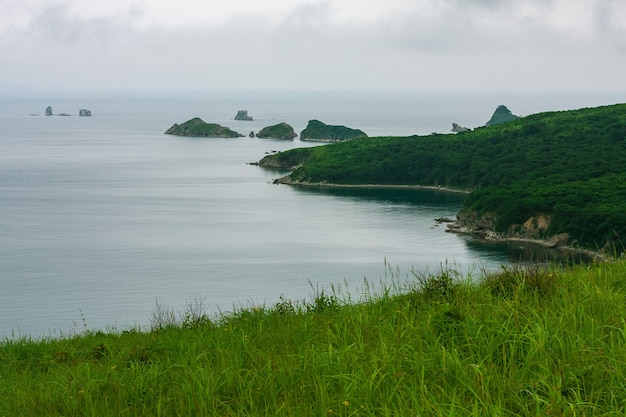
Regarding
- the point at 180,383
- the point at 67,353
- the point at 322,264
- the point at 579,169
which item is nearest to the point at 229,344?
the point at 180,383

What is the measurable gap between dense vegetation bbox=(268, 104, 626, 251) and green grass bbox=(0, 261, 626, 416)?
88160 mm

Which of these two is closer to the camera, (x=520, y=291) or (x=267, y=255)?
(x=520, y=291)

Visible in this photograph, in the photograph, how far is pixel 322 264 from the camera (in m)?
83.9

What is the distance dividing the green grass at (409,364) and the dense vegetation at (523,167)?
289 ft

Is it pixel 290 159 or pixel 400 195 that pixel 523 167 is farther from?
pixel 290 159

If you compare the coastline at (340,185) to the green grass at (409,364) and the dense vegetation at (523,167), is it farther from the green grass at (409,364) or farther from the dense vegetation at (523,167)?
the green grass at (409,364)

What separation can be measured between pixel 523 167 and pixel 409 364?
146 meters

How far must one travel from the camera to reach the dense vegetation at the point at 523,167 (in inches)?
4053

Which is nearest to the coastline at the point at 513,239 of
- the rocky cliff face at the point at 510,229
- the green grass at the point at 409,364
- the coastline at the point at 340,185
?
the rocky cliff face at the point at 510,229

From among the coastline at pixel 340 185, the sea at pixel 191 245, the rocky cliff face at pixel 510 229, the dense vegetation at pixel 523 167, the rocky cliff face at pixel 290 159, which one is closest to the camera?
the sea at pixel 191 245

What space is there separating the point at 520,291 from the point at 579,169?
132m

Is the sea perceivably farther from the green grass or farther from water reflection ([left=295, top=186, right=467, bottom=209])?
the green grass

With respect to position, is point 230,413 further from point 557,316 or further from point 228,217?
point 228,217

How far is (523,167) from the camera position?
479 feet
